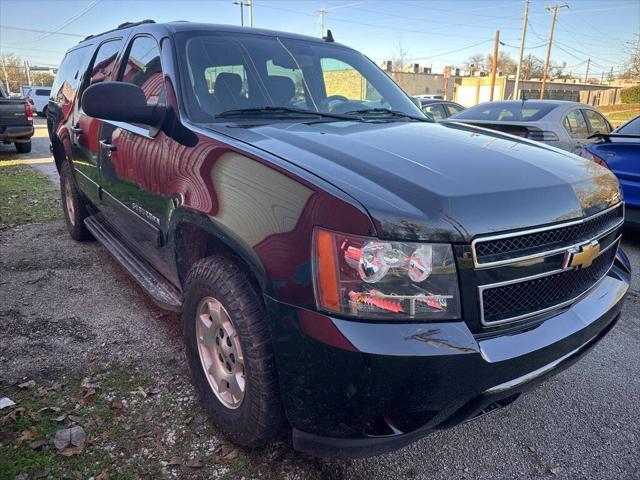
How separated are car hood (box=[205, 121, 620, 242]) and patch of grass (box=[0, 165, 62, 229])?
5.09 metres

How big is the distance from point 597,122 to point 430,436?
8263 mm

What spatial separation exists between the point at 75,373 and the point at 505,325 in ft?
7.87

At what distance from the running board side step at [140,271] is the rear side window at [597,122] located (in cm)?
792

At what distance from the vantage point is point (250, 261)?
6.12 ft

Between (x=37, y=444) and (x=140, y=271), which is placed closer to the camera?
(x=37, y=444)

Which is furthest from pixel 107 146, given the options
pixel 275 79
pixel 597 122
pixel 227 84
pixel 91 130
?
pixel 597 122

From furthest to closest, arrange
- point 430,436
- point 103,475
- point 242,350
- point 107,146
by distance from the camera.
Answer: point 107,146 → point 430,436 → point 103,475 → point 242,350

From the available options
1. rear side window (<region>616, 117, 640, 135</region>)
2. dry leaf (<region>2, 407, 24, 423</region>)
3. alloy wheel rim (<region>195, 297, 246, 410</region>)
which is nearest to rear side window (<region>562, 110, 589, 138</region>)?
rear side window (<region>616, 117, 640, 135</region>)

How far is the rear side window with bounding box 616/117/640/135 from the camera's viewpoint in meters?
5.73

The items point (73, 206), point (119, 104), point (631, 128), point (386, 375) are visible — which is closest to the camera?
point (386, 375)

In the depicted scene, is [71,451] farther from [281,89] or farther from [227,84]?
[281,89]

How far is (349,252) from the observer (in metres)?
1.58

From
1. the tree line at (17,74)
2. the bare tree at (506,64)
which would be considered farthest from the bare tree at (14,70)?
the bare tree at (506,64)

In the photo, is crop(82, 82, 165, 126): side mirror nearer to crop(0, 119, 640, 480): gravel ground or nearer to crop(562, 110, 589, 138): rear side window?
crop(0, 119, 640, 480): gravel ground
